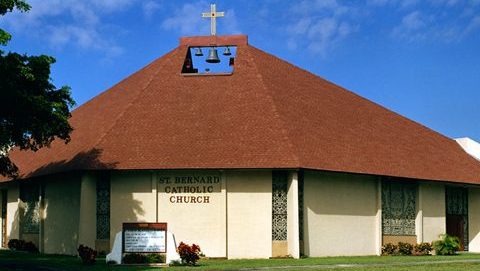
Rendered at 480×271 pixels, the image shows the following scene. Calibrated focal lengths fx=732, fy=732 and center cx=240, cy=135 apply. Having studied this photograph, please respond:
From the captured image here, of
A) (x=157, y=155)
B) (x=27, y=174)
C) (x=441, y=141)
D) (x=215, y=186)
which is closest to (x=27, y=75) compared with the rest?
(x=157, y=155)

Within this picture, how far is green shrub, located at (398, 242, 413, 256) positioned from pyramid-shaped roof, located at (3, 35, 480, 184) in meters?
3.80

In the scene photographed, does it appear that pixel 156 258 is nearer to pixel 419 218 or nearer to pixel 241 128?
pixel 241 128

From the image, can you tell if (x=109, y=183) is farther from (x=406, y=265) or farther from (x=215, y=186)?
(x=406, y=265)

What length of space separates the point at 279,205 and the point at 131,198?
744 centimetres

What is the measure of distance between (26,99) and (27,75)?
1.02 meters

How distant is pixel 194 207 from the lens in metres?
36.5

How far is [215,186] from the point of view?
36.5 meters

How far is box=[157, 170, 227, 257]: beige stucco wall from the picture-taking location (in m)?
36.3

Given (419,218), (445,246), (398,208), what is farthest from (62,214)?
(445,246)

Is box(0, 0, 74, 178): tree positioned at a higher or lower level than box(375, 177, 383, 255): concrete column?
higher

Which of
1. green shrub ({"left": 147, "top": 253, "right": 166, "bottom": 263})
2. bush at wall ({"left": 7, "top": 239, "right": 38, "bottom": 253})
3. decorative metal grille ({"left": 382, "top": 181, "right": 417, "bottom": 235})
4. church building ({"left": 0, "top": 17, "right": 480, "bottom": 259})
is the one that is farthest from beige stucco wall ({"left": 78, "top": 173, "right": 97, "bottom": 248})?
decorative metal grille ({"left": 382, "top": 181, "right": 417, "bottom": 235})

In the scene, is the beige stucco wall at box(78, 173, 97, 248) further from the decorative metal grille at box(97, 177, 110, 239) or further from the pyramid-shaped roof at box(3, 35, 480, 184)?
the pyramid-shaped roof at box(3, 35, 480, 184)

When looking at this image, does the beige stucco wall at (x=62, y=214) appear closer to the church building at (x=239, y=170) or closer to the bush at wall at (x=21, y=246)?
the church building at (x=239, y=170)

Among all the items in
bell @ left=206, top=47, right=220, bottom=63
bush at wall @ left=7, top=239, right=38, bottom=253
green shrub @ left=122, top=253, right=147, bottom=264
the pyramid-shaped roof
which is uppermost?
bell @ left=206, top=47, right=220, bottom=63
